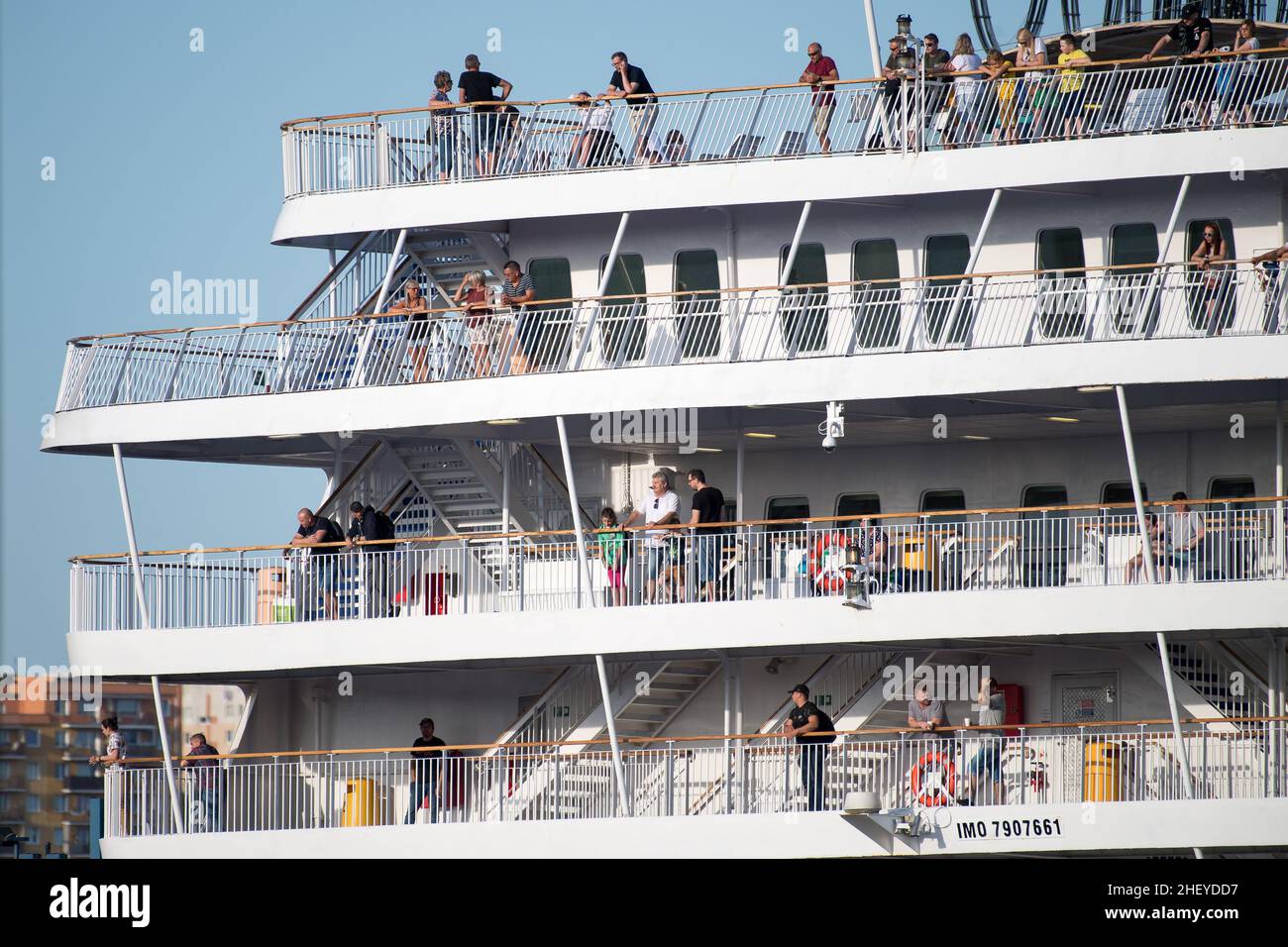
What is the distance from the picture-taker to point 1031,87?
31.8 metres

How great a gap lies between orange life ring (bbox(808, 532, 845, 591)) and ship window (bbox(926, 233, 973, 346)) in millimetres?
2946

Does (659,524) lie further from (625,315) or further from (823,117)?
(823,117)

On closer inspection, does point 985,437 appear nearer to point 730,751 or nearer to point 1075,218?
point 1075,218

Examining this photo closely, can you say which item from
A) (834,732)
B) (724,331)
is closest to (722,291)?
(724,331)

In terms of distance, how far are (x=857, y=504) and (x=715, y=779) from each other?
15.1 ft

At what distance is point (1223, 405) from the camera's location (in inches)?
1230

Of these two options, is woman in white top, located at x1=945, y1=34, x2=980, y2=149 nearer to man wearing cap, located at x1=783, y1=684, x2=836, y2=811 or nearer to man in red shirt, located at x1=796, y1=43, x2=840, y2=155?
man in red shirt, located at x1=796, y1=43, x2=840, y2=155

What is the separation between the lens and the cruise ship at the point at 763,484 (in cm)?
2986

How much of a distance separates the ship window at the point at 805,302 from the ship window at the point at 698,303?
3.10 feet

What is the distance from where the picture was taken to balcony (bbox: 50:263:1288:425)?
30.7 m

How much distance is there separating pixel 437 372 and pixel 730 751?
653cm

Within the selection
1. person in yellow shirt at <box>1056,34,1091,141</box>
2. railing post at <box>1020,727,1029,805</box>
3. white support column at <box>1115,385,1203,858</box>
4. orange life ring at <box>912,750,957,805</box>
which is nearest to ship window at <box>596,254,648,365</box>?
person in yellow shirt at <box>1056,34,1091,141</box>
